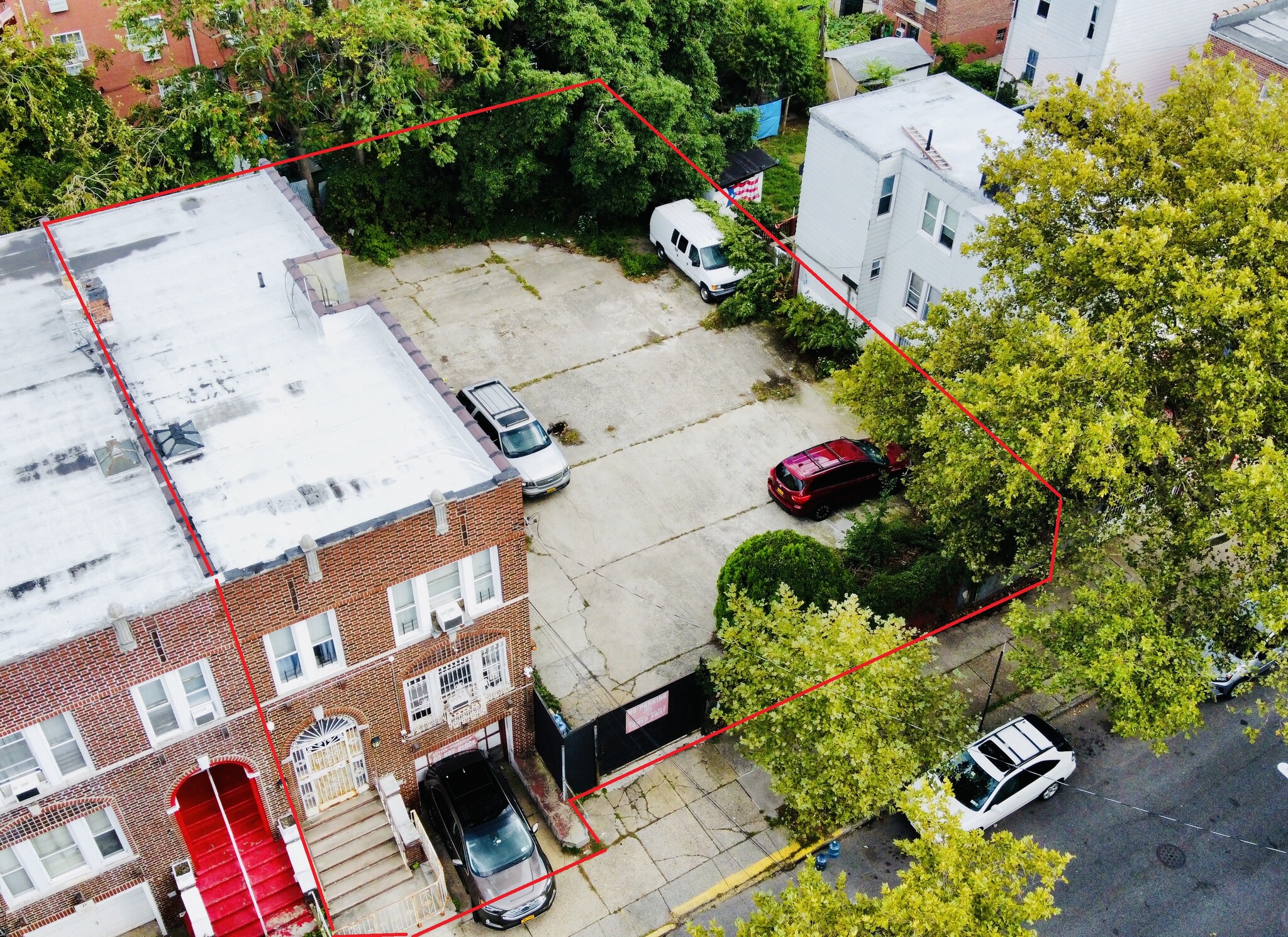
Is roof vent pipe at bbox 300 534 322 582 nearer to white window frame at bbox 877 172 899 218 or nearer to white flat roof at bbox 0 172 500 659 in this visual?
white flat roof at bbox 0 172 500 659

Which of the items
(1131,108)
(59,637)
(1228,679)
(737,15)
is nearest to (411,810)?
(59,637)

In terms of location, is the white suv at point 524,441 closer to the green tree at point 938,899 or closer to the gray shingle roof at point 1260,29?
the green tree at point 938,899

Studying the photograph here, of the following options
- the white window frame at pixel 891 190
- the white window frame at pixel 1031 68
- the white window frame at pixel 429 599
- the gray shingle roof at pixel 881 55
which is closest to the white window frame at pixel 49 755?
the white window frame at pixel 429 599

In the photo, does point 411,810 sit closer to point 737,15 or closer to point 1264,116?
point 1264,116

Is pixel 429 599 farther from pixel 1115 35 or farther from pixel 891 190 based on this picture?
pixel 1115 35

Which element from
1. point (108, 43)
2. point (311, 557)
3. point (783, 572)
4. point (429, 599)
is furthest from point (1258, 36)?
point (108, 43)

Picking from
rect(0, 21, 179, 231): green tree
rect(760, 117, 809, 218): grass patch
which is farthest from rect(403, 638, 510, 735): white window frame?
rect(760, 117, 809, 218): grass patch
